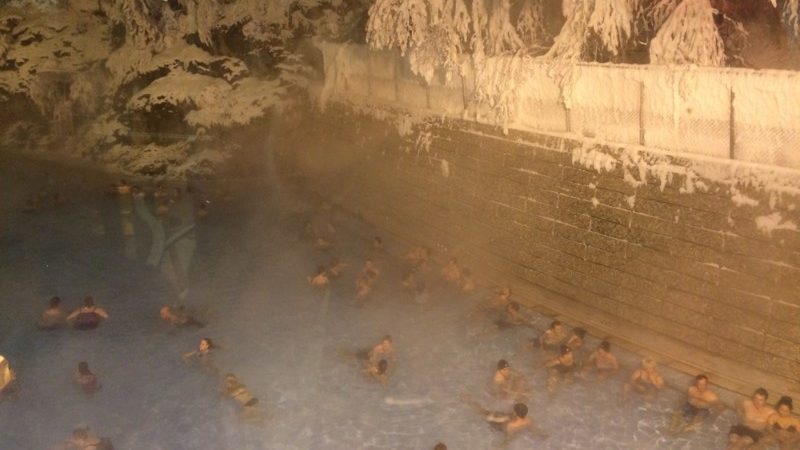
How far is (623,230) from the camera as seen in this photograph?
9836 millimetres

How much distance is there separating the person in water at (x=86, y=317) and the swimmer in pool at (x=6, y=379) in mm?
1734

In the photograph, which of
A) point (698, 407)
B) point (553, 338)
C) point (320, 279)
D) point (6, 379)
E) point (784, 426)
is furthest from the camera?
point (320, 279)

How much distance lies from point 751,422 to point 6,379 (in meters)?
9.75

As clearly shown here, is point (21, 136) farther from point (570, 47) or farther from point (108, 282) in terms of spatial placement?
point (570, 47)

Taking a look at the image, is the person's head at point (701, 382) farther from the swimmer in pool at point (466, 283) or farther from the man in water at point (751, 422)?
the swimmer in pool at point (466, 283)

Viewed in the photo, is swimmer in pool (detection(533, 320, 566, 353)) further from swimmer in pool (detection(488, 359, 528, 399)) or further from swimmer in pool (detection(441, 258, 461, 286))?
swimmer in pool (detection(441, 258, 461, 286))

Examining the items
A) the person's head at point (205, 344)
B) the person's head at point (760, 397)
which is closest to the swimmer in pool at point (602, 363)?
the person's head at point (760, 397)

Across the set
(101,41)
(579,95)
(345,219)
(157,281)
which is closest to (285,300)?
(157,281)

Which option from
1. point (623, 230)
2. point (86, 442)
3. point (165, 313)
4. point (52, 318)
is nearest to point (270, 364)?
point (165, 313)

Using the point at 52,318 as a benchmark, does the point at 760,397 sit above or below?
above

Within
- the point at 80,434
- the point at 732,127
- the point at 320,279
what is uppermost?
the point at 732,127

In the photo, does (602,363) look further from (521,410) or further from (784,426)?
(784,426)

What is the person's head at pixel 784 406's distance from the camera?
A: 24.8 ft

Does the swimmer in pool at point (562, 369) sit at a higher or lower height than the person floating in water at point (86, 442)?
higher
